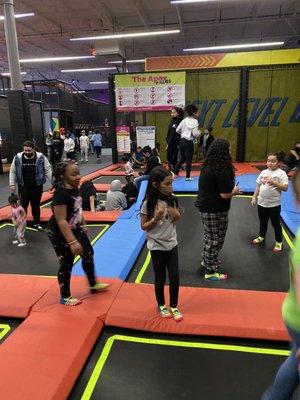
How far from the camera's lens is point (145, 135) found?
12258 millimetres

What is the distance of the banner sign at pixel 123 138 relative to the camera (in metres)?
12.3

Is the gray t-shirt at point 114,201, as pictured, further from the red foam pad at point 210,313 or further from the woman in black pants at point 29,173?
the red foam pad at point 210,313

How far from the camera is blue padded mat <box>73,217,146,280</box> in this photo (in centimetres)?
374

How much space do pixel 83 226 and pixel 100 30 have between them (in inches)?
648

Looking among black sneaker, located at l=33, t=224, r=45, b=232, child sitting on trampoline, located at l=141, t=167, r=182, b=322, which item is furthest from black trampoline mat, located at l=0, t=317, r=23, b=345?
black sneaker, located at l=33, t=224, r=45, b=232

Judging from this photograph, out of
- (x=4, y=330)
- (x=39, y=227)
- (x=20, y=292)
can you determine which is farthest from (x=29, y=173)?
(x=4, y=330)

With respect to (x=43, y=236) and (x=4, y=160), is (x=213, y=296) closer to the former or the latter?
(x=43, y=236)

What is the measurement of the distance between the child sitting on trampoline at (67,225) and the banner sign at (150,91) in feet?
29.9

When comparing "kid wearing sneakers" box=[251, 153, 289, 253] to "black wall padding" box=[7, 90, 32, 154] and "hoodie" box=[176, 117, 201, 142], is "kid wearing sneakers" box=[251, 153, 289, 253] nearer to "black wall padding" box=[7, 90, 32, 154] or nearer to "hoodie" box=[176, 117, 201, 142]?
"hoodie" box=[176, 117, 201, 142]

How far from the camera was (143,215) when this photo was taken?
2621 mm

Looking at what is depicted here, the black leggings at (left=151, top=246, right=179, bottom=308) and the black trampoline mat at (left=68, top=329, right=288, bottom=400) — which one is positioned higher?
the black leggings at (left=151, top=246, right=179, bottom=308)

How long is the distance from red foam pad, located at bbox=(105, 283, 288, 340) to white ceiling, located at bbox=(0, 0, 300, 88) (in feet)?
41.7

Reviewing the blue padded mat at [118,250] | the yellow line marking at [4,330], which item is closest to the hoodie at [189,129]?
the blue padded mat at [118,250]

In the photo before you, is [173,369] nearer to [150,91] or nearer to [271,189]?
[271,189]
